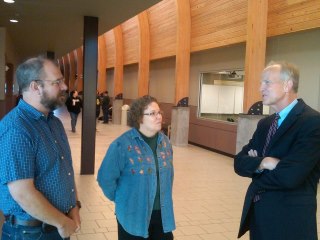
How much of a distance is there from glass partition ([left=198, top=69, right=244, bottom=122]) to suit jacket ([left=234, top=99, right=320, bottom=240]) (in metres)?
8.43

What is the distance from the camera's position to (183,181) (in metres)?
7.07

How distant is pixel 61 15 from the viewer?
7.38 meters

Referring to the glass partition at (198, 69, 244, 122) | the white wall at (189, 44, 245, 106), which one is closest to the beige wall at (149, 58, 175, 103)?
the white wall at (189, 44, 245, 106)

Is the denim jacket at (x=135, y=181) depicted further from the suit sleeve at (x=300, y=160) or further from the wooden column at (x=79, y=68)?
the wooden column at (x=79, y=68)

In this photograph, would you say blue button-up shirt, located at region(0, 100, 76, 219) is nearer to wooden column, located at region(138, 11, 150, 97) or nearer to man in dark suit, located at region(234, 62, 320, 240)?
man in dark suit, located at region(234, 62, 320, 240)

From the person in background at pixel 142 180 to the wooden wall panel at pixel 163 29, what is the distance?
10.7 m

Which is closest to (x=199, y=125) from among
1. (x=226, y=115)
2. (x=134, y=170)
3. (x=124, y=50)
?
(x=226, y=115)

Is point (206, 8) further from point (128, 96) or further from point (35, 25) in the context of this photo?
point (128, 96)

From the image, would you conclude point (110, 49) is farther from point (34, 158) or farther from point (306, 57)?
point (34, 158)

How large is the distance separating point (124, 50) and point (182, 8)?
7.19 m

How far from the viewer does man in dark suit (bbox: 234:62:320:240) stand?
220 cm

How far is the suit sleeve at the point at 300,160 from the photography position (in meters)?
2.17

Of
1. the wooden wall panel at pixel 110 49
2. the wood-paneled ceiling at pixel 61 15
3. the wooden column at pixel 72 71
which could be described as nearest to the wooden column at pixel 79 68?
the wooden column at pixel 72 71

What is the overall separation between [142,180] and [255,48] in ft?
21.7
